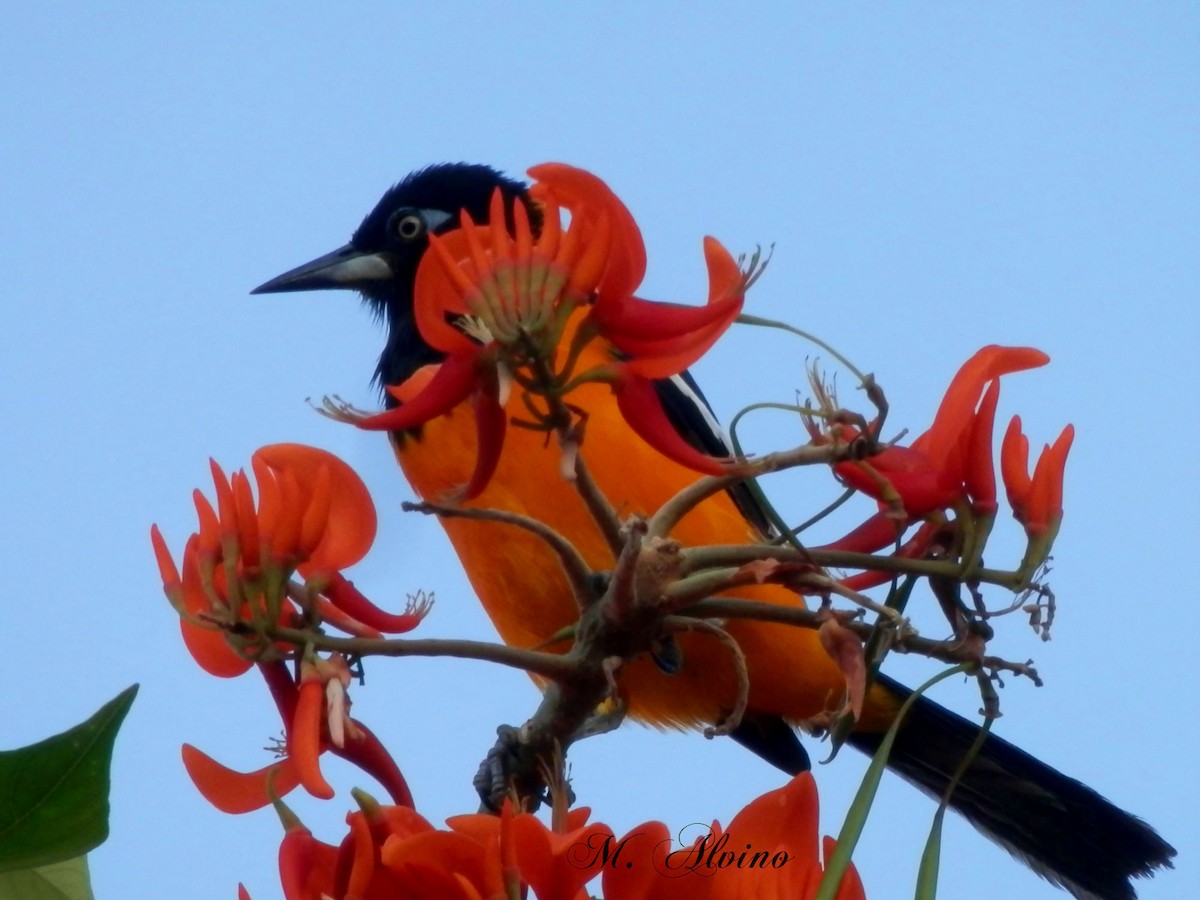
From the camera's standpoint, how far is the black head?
5.00 meters

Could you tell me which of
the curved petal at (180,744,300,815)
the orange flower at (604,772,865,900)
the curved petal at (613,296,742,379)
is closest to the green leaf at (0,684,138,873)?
the curved petal at (180,744,300,815)

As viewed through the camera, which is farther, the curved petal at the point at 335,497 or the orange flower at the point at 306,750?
the curved petal at the point at 335,497

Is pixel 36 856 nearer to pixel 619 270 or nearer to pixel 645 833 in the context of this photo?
pixel 645 833

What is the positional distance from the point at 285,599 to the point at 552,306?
0.49 meters

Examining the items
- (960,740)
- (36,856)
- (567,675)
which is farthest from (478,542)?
(36,856)

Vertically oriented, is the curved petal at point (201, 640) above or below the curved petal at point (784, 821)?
above

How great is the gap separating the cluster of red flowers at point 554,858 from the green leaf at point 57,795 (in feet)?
0.65

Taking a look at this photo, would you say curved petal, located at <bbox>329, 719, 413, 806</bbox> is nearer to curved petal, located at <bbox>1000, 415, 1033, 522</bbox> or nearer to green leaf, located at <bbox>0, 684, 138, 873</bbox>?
green leaf, located at <bbox>0, 684, 138, 873</bbox>

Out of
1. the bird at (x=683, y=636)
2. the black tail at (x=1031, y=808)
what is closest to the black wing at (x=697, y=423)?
the bird at (x=683, y=636)

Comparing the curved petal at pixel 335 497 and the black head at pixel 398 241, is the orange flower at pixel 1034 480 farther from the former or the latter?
the black head at pixel 398 241

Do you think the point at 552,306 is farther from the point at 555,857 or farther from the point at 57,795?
the point at 57,795

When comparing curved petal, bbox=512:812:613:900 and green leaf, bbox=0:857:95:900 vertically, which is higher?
curved petal, bbox=512:812:613:900

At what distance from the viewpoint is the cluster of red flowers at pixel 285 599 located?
181cm

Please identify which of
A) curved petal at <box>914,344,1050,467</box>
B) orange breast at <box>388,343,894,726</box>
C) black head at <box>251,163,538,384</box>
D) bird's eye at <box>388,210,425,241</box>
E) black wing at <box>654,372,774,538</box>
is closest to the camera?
curved petal at <box>914,344,1050,467</box>
